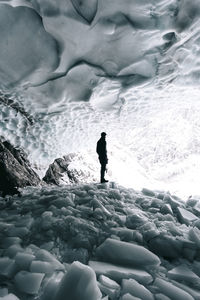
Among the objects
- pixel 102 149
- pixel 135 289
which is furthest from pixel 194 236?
pixel 102 149

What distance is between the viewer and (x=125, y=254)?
2363 millimetres

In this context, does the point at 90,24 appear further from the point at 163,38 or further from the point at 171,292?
the point at 171,292

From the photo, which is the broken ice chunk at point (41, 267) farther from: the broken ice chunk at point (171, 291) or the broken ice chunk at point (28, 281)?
the broken ice chunk at point (171, 291)

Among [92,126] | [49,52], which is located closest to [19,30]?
[49,52]

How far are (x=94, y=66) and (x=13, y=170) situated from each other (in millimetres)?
3739

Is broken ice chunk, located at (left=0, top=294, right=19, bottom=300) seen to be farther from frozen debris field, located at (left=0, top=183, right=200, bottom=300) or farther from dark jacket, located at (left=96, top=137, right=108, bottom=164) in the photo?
dark jacket, located at (left=96, top=137, right=108, bottom=164)

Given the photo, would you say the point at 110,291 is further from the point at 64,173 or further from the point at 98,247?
the point at 64,173

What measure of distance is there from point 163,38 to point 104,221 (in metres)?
2.90

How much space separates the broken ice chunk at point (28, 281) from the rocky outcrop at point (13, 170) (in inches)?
107

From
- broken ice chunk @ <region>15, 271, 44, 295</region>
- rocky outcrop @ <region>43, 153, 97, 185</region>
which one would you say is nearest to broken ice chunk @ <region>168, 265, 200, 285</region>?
broken ice chunk @ <region>15, 271, 44, 295</region>

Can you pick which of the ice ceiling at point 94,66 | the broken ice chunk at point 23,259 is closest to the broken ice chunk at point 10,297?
the broken ice chunk at point 23,259

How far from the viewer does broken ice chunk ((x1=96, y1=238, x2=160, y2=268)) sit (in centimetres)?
232

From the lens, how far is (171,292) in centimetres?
199

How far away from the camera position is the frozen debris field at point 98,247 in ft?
6.18
